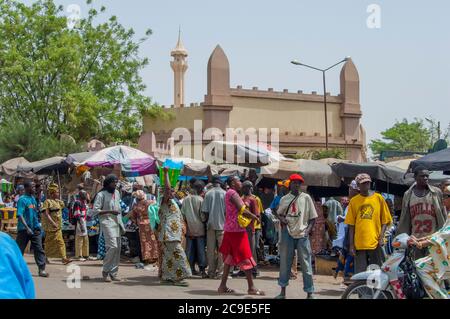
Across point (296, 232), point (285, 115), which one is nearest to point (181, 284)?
point (296, 232)

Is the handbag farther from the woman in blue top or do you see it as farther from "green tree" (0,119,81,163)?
"green tree" (0,119,81,163)

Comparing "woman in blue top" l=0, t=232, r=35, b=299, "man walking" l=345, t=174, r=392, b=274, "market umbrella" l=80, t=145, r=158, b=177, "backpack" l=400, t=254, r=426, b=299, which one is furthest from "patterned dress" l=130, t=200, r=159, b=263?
"woman in blue top" l=0, t=232, r=35, b=299

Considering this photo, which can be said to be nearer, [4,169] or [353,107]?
[4,169]

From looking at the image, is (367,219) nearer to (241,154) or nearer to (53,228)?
(241,154)

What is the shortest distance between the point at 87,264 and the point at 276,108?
119 feet

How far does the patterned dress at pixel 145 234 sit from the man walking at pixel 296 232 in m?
5.08

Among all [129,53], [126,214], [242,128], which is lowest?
[126,214]

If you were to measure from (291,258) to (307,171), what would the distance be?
4980mm

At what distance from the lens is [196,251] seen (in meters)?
13.3

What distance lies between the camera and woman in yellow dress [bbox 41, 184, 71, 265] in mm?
14695

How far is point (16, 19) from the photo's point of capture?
37875 millimetres
